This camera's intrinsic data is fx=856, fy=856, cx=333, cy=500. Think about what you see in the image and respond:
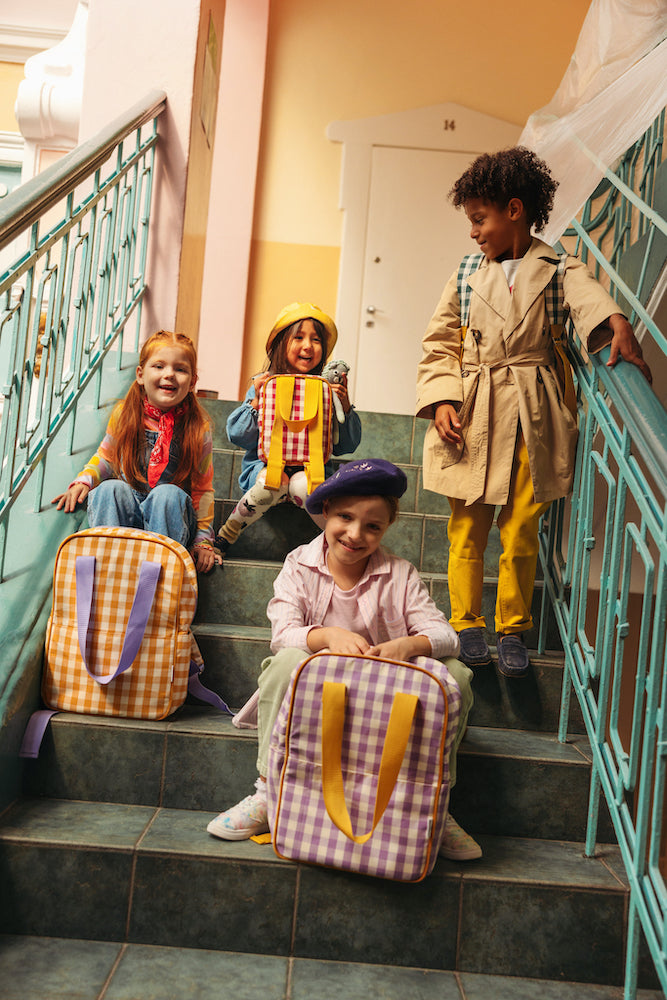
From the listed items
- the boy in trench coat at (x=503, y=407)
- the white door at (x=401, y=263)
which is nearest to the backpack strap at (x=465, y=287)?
the boy in trench coat at (x=503, y=407)

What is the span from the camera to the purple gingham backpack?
5.74ft

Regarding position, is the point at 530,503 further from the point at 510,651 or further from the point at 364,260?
the point at 364,260

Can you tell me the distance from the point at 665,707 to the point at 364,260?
4.83 metres

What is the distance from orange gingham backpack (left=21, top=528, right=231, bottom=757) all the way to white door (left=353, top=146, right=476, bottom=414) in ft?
12.7

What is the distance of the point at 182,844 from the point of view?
72.4 inches

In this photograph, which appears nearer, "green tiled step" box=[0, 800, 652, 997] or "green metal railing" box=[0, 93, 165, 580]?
"green tiled step" box=[0, 800, 652, 997]

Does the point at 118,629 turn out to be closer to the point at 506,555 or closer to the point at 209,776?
the point at 209,776

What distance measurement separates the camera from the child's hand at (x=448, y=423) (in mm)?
2395

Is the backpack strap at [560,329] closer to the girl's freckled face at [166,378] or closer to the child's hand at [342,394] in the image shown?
the child's hand at [342,394]

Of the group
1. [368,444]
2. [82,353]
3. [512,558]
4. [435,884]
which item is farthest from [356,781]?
[368,444]

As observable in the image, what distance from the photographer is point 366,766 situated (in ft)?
5.85

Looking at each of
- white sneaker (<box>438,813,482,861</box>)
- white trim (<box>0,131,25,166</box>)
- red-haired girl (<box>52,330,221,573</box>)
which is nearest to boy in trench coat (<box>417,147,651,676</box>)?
white sneaker (<box>438,813,482,861</box>)

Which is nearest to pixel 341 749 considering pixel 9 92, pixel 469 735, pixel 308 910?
pixel 308 910

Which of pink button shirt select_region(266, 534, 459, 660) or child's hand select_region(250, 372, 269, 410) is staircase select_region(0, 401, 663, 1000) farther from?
child's hand select_region(250, 372, 269, 410)
